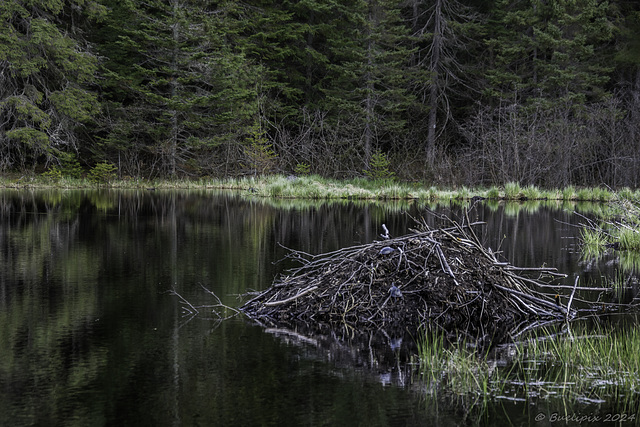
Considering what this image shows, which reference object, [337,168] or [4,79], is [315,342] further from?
[4,79]

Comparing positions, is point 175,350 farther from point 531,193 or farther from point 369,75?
point 369,75

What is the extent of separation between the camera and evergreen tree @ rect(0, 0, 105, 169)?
29.3m

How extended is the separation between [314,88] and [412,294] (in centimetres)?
3209

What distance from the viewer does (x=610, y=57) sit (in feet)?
111

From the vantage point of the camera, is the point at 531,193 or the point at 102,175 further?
the point at 102,175

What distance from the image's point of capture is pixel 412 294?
6.53 m

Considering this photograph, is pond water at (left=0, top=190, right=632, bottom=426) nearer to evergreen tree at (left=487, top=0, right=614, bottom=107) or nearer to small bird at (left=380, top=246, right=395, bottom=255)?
small bird at (left=380, top=246, right=395, bottom=255)

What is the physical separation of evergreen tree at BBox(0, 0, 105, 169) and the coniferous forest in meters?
0.09

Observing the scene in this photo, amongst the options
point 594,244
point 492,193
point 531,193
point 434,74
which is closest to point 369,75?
point 434,74

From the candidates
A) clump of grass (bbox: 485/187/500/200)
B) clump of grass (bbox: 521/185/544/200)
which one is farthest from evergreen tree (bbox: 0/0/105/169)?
clump of grass (bbox: 521/185/544/200)

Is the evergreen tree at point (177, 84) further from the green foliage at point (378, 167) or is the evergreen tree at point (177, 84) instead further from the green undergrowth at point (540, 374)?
the green undergrowth at point (540, 374)

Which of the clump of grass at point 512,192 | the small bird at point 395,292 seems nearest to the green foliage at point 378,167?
the clump of grass at point 512,192

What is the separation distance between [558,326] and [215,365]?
3.37m

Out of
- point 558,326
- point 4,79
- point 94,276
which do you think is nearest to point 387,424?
point 558,326
